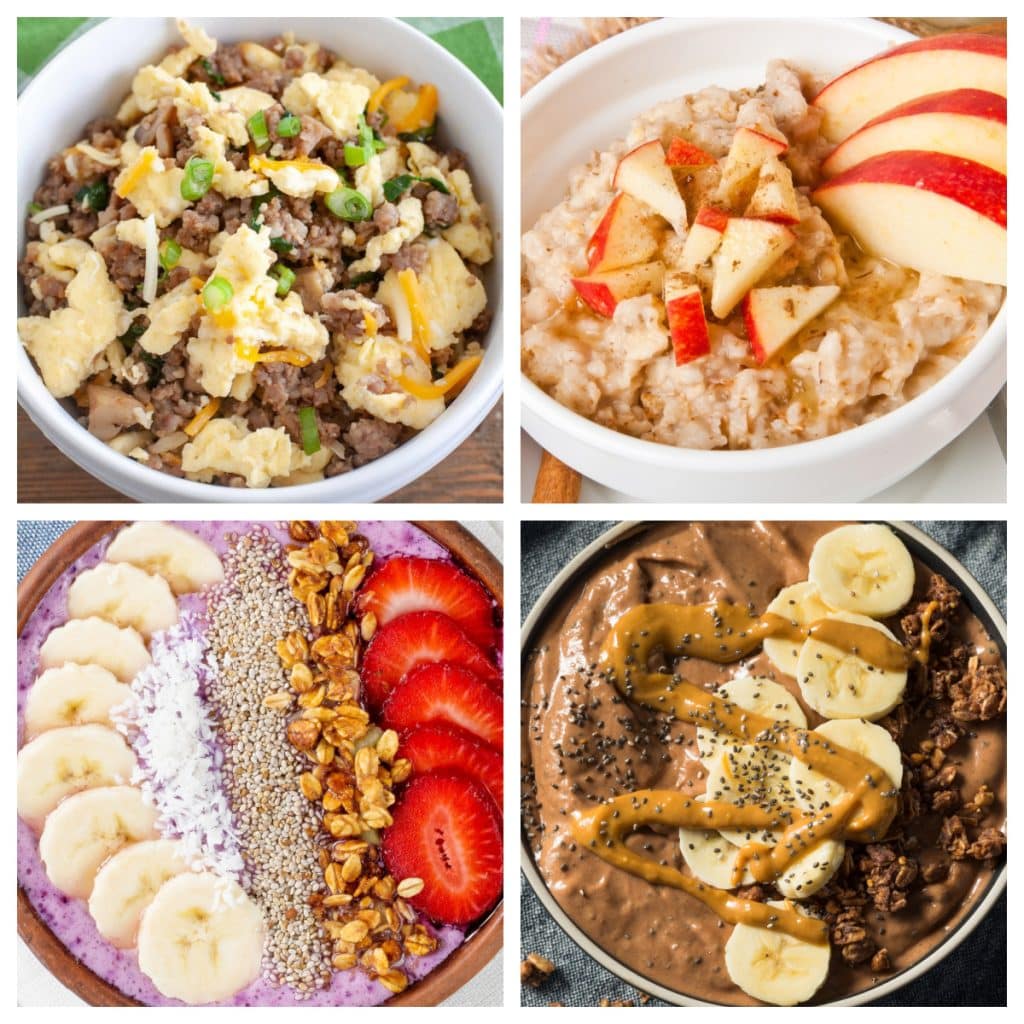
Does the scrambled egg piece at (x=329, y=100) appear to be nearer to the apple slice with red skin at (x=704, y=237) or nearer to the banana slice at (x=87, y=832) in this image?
the apple slice with red skin at (x=704, y=237)

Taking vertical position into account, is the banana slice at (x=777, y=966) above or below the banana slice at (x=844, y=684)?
below

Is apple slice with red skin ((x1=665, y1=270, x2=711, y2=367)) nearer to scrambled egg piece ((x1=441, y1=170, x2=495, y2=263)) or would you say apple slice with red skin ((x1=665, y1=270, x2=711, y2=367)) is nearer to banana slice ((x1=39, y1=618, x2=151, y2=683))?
scrambled egg piece ((x1=441, y1=170, x2=495, y2=263))

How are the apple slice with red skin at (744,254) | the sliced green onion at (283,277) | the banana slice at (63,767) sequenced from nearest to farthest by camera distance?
the apple slice with red skin at (744,254), the sliced green onion at (283,277), the banana slice at (63,767)

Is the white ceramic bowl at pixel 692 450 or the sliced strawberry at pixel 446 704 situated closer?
the white ceramic bowl at pixel 692 450

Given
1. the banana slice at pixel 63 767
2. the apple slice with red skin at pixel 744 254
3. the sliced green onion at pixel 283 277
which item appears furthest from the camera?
the banana slice at pixel 63 767

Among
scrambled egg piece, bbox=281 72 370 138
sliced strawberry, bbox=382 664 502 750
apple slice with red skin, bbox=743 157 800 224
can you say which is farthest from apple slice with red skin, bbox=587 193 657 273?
sliced strawberry, bbox=382 664 502 750

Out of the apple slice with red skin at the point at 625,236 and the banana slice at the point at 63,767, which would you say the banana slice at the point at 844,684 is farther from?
the banana slice at the point at 63,767

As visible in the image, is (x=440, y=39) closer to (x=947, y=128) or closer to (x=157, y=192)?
(x=157, y=192)

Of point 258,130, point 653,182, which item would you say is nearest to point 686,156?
point 653,182

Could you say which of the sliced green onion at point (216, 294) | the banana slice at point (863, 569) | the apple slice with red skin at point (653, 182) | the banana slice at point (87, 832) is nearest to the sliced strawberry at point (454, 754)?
the banana slice at point (87, 832)

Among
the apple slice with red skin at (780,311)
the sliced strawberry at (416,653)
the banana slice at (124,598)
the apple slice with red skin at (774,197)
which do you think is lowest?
the sliced strawberry at (416,653)
